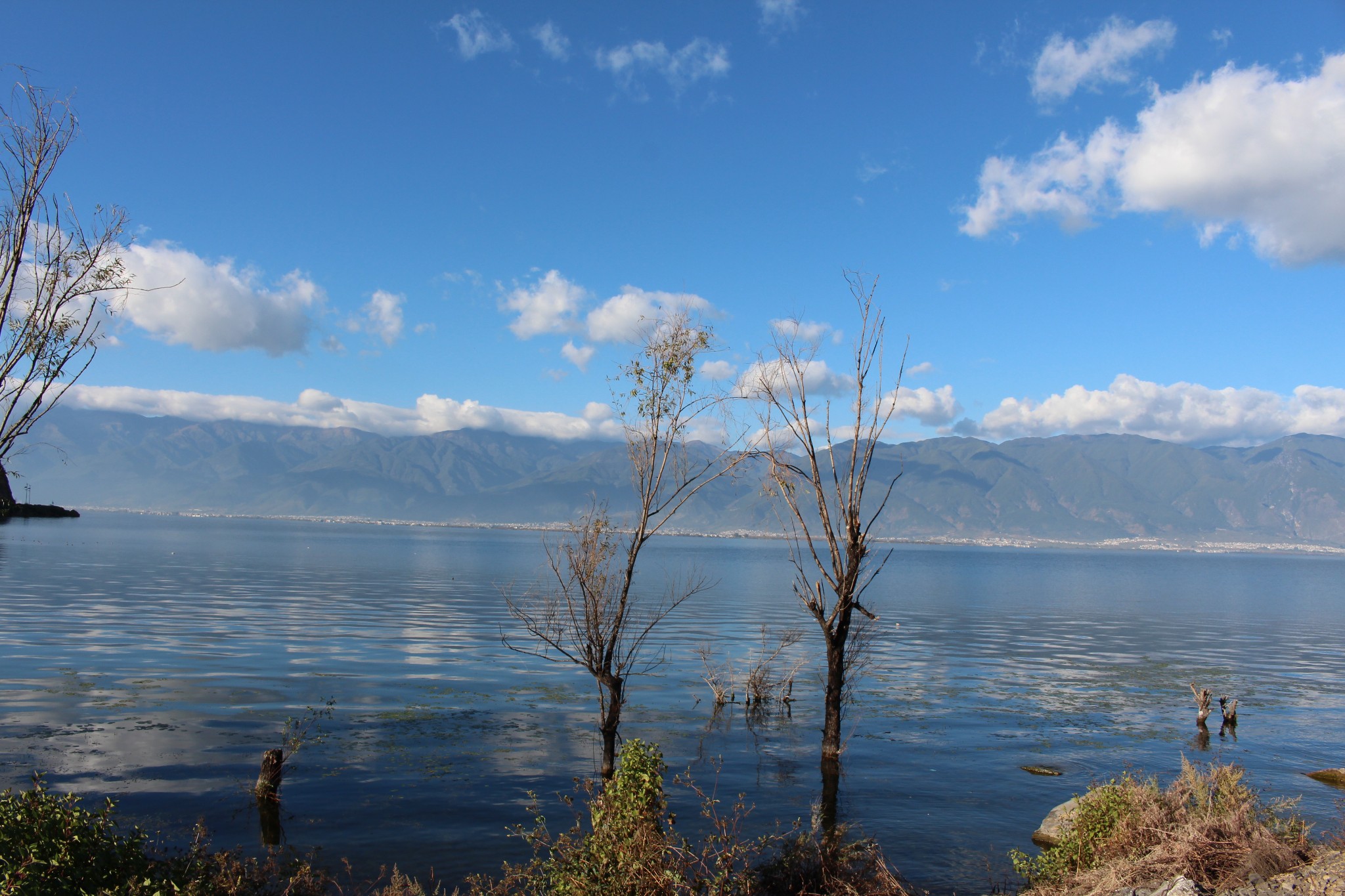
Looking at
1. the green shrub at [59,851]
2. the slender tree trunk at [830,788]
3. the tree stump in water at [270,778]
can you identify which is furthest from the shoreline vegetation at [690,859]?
the slender tree trunk at [830,788]

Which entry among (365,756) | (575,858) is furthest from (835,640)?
(365,756)

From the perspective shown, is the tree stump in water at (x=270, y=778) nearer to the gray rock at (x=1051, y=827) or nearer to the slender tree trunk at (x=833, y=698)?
the slender tree trunk at (x=833, y=698)

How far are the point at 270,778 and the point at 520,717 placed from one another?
1053cm

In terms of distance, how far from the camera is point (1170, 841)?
12.6m

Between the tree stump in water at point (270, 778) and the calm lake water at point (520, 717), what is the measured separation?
0.39 meters

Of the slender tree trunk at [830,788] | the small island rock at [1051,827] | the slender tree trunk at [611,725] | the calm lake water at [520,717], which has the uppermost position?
the slender tree trunk at [611,725]

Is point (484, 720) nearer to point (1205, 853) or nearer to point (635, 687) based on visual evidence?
point (635, 687)

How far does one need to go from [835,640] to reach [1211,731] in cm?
1923

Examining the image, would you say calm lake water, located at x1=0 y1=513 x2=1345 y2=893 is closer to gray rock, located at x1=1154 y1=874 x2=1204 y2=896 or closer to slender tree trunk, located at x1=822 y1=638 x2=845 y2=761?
slender tree trunk, located at x1=822 y1=638 x2=845 y2=761

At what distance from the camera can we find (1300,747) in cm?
2777

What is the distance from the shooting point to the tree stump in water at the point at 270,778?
18.7 meters

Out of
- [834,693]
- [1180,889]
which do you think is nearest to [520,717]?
[834,693]

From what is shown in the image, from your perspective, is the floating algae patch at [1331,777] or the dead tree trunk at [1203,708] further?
the dead tree trunk at [1203,708]

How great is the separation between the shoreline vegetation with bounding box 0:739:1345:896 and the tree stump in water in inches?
112
